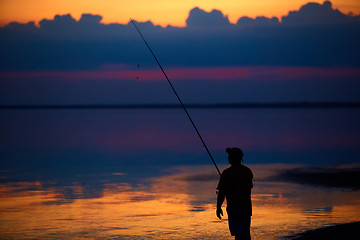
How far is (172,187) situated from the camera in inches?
592

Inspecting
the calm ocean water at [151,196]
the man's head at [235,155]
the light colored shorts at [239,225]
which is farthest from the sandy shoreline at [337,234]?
the man's head at [235,155]

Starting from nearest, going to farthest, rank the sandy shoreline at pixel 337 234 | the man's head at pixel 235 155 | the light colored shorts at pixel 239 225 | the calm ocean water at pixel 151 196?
1. the man's head at pixel 235 155
2. the light colored shorts at pixel 239 225
3. the sandy shoreline at pixel 337 234
4. the calm ocean water at pixel 151 196

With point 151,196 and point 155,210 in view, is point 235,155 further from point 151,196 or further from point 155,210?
point 151,196

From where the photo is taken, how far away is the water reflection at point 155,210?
999cm

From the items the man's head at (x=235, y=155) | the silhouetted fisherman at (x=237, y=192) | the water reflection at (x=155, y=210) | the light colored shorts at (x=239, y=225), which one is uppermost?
the water reflection at (x=155, y=210)

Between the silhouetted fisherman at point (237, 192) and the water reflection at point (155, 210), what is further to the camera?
the water reflection at point (155, 210)

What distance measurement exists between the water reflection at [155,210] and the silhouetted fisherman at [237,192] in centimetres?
268

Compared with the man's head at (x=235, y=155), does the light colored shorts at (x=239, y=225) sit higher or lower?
lower

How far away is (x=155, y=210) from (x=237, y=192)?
16.9ft

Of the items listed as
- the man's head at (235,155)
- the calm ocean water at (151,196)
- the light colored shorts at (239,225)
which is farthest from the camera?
the calm ocean water at (151,196)

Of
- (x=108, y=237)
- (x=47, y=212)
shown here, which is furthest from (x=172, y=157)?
(x=108, y=237)

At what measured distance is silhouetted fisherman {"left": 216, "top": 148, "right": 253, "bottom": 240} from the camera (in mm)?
6781

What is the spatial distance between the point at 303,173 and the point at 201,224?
8.41m

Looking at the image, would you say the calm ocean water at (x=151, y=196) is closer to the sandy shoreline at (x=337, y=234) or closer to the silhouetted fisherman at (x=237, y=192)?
the sandy shoreline at (x=337, y=234)
